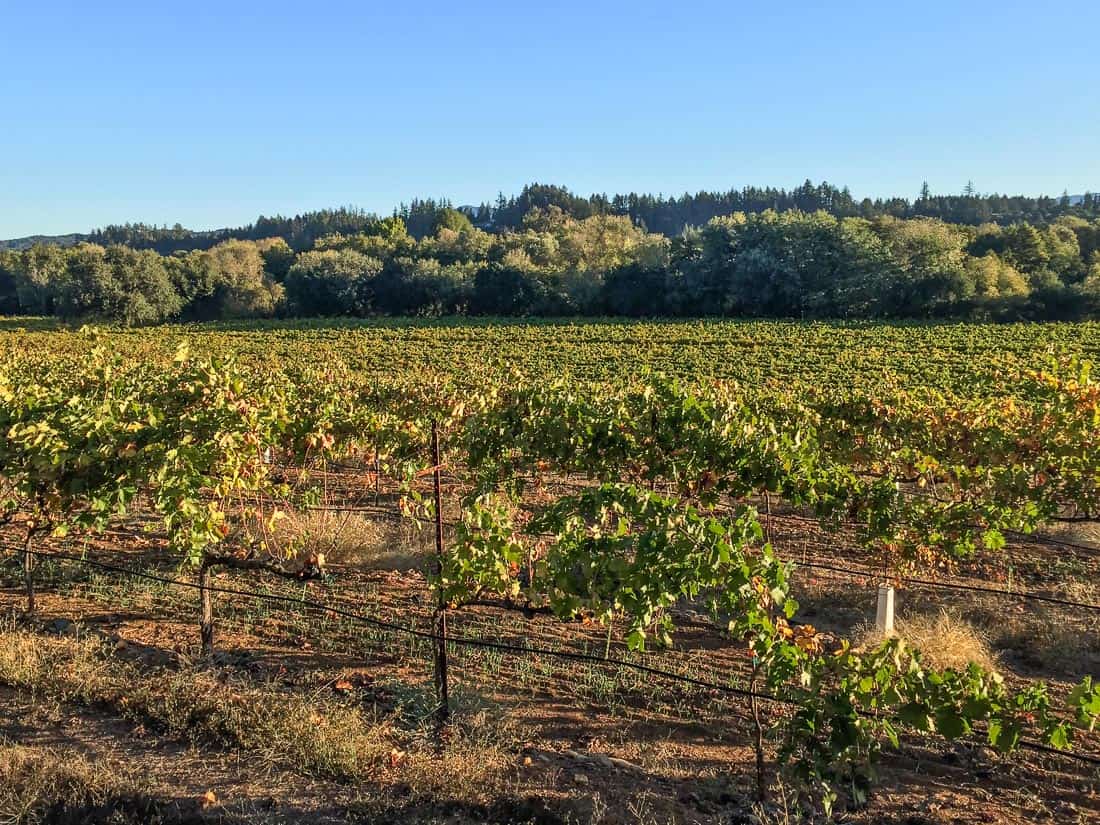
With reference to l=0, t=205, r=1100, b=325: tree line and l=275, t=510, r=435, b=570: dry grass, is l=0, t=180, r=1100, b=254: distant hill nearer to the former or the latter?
l=0, t=205, r=1100, b=325: tree line

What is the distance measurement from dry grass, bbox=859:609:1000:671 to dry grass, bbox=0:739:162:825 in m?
5.43

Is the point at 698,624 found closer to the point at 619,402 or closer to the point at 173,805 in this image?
the point at 619,402

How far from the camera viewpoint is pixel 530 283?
61.4 metres

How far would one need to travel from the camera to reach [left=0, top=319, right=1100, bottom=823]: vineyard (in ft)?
14.2

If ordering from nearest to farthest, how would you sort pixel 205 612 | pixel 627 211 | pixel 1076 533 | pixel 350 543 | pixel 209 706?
pixel 209 706
pixel 205 612
pixel 350 543
pixel 1076 533
pixel 627 211

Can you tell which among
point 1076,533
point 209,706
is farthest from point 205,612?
point 1076,533

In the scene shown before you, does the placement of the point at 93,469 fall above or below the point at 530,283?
below

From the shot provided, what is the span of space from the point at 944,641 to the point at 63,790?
6.43 metres

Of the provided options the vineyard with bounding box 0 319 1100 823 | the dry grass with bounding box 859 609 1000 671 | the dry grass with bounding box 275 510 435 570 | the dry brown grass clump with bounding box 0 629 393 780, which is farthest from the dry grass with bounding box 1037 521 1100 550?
the dry brown grass clump with bounding box 0 629 393 780

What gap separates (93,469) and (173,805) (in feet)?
9.88

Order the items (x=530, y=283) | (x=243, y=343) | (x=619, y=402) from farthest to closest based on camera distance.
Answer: (x=530, y=283) < (x=243, y=343) < (x=619, y=402)

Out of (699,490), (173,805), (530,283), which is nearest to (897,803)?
(699,490)

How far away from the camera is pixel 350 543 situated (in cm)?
877

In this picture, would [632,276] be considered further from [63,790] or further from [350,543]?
[63,790]
